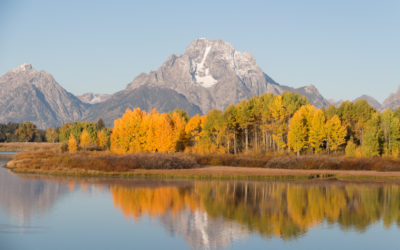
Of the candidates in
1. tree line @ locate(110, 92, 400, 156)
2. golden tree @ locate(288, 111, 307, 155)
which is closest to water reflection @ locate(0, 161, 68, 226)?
tree line @ locate(110, 92, 400, 156)

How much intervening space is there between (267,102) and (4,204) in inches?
2879

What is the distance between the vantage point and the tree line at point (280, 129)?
86.1 meters

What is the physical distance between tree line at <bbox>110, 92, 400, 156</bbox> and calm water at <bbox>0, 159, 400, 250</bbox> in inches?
1287

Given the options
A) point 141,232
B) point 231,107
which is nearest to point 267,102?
point 231,107

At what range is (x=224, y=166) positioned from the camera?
3086 inches

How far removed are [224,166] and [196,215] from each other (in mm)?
42188

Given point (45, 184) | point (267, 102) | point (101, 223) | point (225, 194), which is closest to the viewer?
point (101, 223)

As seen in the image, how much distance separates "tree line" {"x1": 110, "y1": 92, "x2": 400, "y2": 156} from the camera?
86125 millimetres

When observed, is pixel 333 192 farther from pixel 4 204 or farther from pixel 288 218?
pixel 4 204

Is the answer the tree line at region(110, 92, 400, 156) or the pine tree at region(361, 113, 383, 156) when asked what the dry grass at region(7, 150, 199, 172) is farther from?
the pine tree at region(361, 113, 383, 156)

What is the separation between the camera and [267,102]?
104 meters

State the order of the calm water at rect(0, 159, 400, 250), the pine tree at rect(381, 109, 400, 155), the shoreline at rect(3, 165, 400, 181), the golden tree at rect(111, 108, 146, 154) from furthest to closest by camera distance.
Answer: the golden tree at rect(111, 108, 146, 154) < the pine tree at rect(381, 109, 400, 155) < the shoreline at rect(3, 165, 400, 181) < the calm water at rect(0, 159, 400, 250)

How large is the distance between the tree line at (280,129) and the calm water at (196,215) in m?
32.7

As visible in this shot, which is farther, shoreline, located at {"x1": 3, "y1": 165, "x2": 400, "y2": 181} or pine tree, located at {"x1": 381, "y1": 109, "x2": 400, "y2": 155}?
pine tree, located at {"x1": 381, "y1": 109, "x2": 400, "y2": 155}
